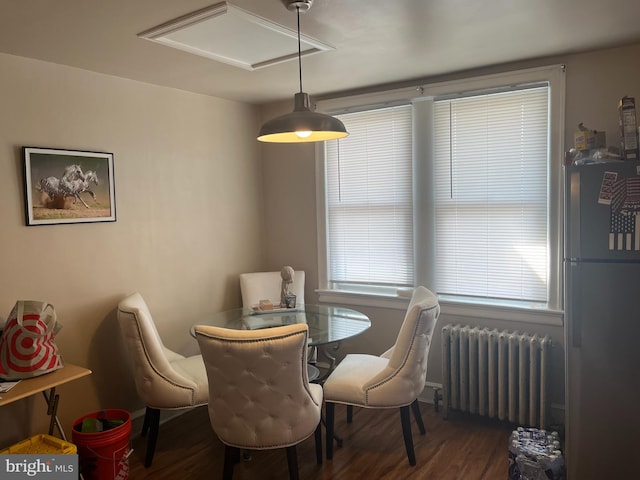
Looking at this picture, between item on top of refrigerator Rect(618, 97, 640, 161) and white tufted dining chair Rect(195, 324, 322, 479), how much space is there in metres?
1.72

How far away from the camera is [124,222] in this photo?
333 centimetres

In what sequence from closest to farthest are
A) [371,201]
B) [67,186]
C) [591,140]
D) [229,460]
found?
[229,460] < [591,140] < [67,186] < [371,201]

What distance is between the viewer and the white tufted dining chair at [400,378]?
2.71 m

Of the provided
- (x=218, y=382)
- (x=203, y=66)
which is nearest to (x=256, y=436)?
(x=218, y=382)

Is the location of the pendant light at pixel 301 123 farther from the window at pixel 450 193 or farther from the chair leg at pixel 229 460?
the chair leg at pixel 229 460

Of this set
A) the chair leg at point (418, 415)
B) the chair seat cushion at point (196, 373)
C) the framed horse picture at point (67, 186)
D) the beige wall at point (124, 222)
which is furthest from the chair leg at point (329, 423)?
the framed horse picture at point (67, 186)

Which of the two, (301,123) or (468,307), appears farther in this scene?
(468,307)

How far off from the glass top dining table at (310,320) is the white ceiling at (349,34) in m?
1.62

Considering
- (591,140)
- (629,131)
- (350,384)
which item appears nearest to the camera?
(629,131)

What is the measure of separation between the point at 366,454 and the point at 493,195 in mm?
1902

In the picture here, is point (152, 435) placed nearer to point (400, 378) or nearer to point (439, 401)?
point (400, 378)

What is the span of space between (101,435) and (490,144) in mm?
2992

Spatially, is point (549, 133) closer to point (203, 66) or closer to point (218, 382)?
point (203, 66)

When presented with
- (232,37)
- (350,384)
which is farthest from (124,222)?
(350,384)
